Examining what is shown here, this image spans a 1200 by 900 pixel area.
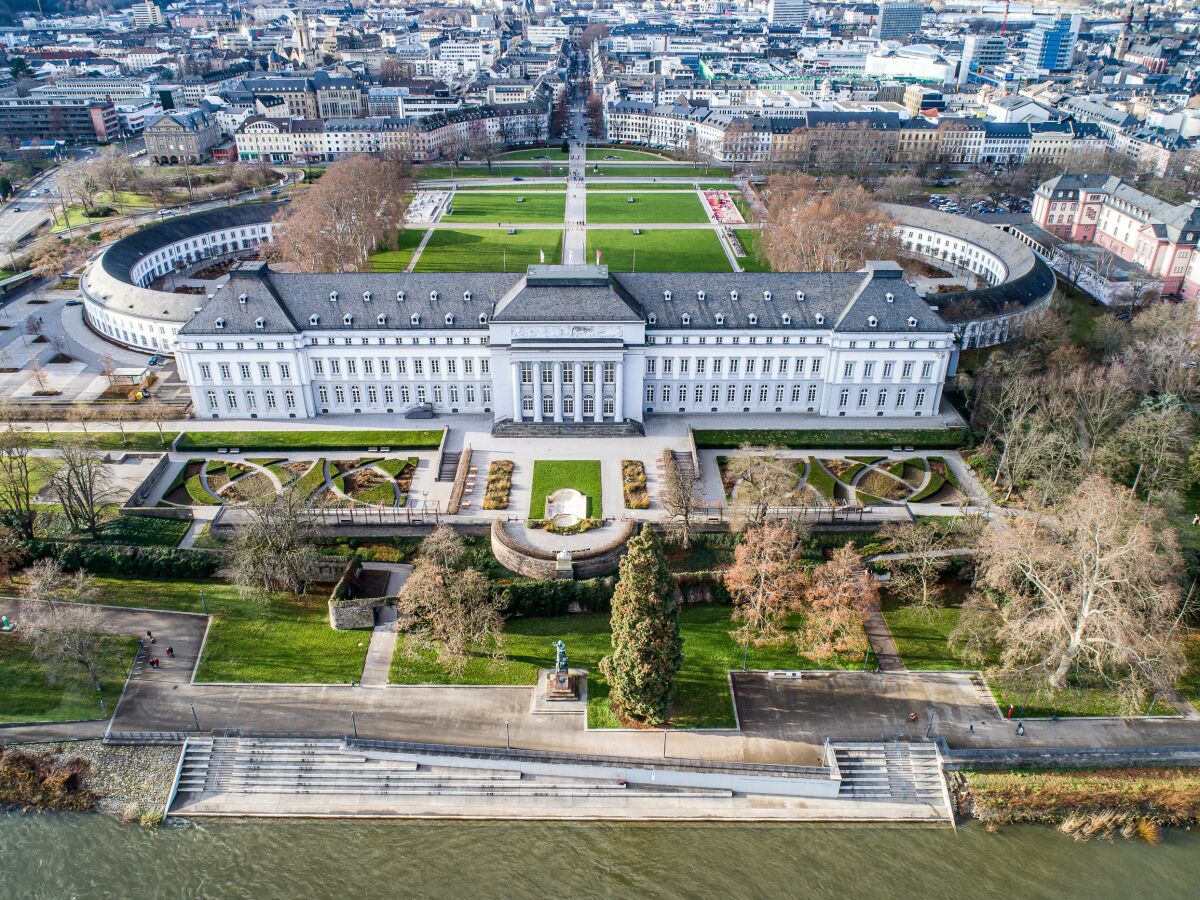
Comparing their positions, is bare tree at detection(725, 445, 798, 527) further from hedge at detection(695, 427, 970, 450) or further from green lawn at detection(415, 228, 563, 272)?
green lawn at detection(415, 228, 563, 272)

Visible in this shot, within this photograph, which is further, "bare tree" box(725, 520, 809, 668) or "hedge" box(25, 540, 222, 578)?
"hedge" box(25, 540, 222, 578)

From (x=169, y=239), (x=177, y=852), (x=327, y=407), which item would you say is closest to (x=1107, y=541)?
(x=177, y=852)

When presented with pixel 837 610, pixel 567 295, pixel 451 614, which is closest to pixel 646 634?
pixel 451 614

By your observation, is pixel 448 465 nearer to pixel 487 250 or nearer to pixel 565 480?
pixel 565 480

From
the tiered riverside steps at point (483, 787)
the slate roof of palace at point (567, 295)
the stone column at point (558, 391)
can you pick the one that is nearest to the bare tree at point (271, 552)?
the tiered riverside steps at point (483, 787)

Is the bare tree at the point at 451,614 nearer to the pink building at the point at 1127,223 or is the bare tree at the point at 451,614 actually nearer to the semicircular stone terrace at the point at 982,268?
the semicircular stone terrace at the point at 982,268

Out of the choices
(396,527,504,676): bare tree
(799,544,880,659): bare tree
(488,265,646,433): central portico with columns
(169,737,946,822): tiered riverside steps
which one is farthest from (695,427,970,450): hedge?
(169,737,946,822): tiered riverside steps
